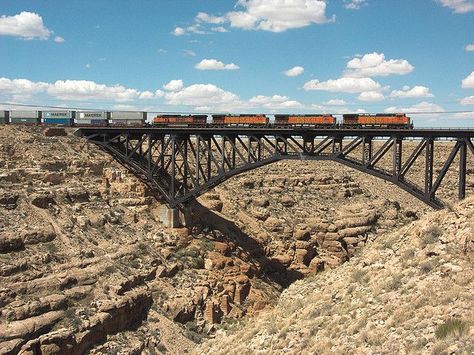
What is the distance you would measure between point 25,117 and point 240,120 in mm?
25501

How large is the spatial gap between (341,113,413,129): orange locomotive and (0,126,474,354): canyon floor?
11.2m

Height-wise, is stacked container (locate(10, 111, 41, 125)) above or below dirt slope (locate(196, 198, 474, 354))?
above

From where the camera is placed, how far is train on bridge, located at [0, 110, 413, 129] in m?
43.1

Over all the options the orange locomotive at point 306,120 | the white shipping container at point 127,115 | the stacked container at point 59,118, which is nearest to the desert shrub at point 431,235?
the orange locomotive at point 306,120

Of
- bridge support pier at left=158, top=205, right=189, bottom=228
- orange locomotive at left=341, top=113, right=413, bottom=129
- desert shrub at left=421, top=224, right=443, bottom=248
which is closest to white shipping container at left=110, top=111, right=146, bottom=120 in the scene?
bridge support pier at left=158, top=205, right=189, bottom=228

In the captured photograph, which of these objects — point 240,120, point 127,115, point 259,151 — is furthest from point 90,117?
point 259,151

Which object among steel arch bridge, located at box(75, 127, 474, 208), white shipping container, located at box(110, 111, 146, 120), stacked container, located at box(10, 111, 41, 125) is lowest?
steel arch bridge, located at box(75, 127, 474, 208)

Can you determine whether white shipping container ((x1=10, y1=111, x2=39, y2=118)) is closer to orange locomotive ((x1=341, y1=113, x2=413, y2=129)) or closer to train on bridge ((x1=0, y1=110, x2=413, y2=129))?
train on bridge ((x1=0, y1=110, x2=413, y2=129))

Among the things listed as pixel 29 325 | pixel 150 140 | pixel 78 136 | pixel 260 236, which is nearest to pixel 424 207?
pixel 260 236

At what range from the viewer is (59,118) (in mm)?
56562

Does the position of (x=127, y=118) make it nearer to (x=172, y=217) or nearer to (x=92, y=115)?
(x=92, y=115)

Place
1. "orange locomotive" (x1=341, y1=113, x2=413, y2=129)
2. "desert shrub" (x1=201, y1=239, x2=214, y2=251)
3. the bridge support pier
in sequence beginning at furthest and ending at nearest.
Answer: the bridge support pier < "desert shrub" (x1=201, y1=239, x2=214, y2=251) < "orange locomotive" (x1=341, y1=113, x2=413, y2=129)

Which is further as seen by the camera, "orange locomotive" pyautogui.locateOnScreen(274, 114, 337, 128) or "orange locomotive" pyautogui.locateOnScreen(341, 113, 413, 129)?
"orange locomotive" pyautogui.locateOnScreen(274, 114, 337, 128)

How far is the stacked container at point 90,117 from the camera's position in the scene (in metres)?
56.1
